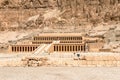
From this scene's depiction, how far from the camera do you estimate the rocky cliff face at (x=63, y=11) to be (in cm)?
8294

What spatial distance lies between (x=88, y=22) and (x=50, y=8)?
444 inches

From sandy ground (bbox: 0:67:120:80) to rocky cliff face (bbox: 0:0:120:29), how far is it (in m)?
49.9

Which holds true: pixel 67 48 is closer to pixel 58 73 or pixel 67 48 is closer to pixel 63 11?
pixel 58 73

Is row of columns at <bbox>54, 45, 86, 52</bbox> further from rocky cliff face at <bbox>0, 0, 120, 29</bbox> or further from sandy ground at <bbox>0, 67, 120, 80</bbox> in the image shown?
rocky cliff face at <bbox>0, 0, 120, 29</bbox>

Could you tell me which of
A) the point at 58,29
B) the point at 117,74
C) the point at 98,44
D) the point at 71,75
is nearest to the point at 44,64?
the point at 71,75

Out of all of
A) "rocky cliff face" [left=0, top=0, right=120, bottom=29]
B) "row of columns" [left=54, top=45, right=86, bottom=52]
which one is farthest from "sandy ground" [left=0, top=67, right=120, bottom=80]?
"rocky cliff face" [left=0, top=0, right=120, bottom=29]

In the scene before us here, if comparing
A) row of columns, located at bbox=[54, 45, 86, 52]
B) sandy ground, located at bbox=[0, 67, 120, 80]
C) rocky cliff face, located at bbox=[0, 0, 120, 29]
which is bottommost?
row of columns, located at bbox=[54, 45, 86, 52]

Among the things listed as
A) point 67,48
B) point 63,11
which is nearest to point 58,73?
point 67,48

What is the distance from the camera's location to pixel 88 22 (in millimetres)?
82812

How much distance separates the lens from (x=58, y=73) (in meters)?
30.5

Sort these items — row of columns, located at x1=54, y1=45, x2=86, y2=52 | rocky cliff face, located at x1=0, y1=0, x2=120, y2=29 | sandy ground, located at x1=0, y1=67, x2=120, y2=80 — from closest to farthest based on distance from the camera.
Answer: sandy ground, located at x1=0, y1=67, x2=120, y2=80, row of columns, located at x1=54, y1=45, x2=86, y2=52, rocky cliff face, located at x1=0, y1=0, x2=120, y2=29

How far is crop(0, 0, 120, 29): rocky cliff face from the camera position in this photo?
82.9 m

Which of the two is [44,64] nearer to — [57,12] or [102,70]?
[102,70]

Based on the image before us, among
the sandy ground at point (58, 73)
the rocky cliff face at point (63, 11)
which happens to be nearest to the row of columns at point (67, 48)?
the sandy ground at point (58, 73)
